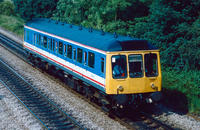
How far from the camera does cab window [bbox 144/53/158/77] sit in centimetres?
1176

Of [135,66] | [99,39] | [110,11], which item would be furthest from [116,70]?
[110,11]

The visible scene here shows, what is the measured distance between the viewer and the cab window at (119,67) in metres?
11.4

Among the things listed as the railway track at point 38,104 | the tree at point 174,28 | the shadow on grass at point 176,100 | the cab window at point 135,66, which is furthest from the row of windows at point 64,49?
the tree at point 174,28

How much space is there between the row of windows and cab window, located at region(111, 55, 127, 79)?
26.8 inches

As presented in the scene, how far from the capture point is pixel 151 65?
11.9 metres

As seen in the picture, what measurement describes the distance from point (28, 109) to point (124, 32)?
1189 centimetres


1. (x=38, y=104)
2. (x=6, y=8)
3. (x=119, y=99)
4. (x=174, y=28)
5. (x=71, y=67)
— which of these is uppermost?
(x=6, y=8)

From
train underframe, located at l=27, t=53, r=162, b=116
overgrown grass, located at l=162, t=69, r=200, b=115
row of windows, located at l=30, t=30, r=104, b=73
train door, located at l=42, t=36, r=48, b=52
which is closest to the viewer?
train underframe, located at l=27, t=53, r=162, b=116

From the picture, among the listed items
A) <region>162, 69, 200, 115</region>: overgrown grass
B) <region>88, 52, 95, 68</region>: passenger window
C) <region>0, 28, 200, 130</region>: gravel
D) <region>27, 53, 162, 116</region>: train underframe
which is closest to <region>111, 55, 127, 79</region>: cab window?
<region>27, 53, 162, 116</region>: train underframe

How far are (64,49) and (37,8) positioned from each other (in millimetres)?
23479

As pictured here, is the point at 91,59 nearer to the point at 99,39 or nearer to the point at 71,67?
the point at 99,39

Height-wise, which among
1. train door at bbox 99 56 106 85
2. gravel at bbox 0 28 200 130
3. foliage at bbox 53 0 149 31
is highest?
foliage at bbox 53 0 149 31

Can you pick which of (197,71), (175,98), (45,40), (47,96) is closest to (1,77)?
(45,40)

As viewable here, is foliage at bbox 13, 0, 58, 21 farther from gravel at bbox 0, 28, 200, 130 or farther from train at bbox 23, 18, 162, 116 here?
train at bbox 23, 18, 162, 116
